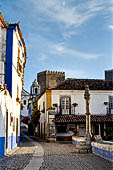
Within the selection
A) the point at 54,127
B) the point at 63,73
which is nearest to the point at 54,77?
the point at 63,73

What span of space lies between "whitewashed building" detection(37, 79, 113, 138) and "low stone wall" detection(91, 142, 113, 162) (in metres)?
12.4

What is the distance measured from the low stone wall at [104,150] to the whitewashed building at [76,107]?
487 inches

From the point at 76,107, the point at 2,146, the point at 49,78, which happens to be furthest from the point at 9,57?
the point at 49,78

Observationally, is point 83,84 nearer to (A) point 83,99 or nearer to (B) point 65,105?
(A) point 83,99

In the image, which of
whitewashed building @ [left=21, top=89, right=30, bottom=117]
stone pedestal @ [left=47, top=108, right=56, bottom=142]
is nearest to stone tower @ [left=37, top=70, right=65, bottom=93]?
stone pedestal @ [left=47, top=108, right=56, bottom=142]

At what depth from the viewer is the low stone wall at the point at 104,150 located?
1033cm

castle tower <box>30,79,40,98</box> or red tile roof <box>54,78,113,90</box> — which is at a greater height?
castle tower <box>30,79,40,98</box>

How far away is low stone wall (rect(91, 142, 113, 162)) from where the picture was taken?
10330 millimetres

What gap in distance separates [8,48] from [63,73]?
2755 cm

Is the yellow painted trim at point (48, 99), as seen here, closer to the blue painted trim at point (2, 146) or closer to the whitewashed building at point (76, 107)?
the whitewashed building at point (76, 107)

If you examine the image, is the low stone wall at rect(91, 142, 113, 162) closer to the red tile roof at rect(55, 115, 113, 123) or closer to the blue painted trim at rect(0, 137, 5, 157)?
the blue painted trim at rect(0, 137, 5, 157)

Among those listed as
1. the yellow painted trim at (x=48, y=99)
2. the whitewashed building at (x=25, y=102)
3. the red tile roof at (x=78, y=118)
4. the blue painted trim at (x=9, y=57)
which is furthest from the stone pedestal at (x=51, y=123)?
the whitewashed building at (x=25, y=102)

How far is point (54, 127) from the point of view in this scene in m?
25.5

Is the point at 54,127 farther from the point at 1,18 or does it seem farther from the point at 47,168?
the point at 47,168
